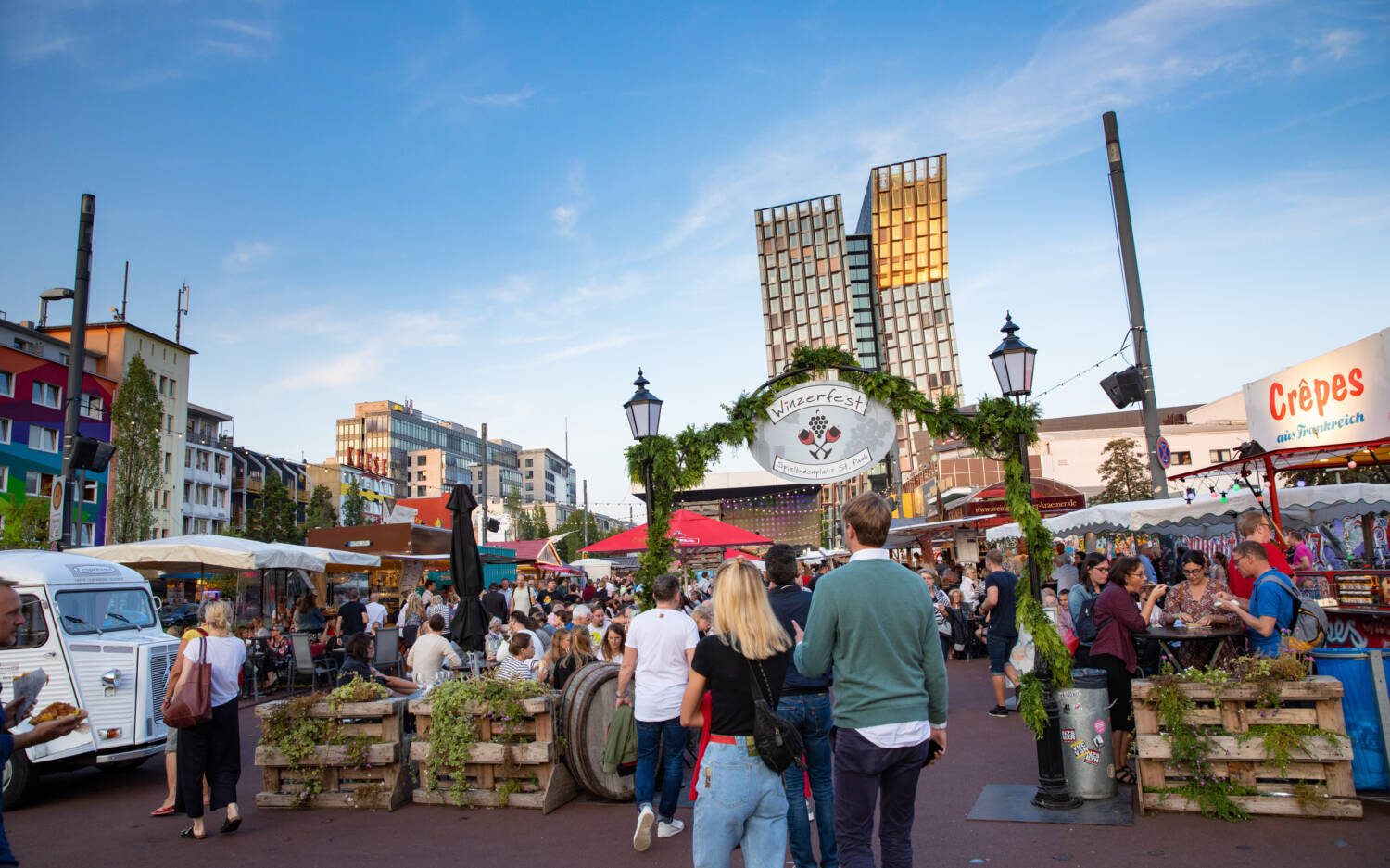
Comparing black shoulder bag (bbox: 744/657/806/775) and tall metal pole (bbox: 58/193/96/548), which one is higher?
tall metal pole (bbox: 58/193/96/548)

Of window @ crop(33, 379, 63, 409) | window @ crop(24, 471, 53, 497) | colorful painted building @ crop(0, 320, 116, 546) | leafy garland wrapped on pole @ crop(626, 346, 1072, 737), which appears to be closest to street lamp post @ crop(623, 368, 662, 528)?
leafy garland wrapped on pole @ crop(626, 346, 1072, 737)

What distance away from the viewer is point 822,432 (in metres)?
7.98

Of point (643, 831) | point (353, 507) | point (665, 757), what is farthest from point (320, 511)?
point (643, 831)

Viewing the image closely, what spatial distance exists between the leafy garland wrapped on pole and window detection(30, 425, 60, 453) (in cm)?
4714

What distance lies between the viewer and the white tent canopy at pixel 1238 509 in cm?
1200

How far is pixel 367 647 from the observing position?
9.61 m

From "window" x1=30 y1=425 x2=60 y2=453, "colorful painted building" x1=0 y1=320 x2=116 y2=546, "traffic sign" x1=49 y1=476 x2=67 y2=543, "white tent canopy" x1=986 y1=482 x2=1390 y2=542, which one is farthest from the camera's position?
"window" x1=30 y1=425 x2=60 y2=453

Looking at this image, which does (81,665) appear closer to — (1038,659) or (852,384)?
(852,384)

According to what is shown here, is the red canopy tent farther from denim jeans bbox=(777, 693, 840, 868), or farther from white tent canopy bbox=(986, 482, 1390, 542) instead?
denim jeans bbox=(777, 693, 840, 868)

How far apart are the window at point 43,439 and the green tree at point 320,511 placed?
2924 centimetres

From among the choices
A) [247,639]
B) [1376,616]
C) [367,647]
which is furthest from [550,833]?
[247,639]

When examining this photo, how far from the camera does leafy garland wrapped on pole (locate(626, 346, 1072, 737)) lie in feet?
23.9

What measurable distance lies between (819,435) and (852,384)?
21.7 inches

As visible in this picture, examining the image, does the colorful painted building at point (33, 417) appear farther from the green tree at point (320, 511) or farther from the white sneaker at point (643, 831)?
the white sneaker at point (643, 831)
